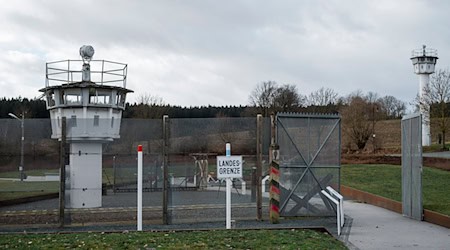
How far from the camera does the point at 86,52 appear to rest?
20625 mm

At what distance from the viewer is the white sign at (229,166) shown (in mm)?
14594

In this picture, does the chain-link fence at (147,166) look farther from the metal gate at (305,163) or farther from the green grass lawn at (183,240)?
the green grass lawn at (183,240)

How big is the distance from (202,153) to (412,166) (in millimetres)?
5852

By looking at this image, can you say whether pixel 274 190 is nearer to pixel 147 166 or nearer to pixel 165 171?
pixel 165 171

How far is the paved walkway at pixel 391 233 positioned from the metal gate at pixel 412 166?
14.7 inches

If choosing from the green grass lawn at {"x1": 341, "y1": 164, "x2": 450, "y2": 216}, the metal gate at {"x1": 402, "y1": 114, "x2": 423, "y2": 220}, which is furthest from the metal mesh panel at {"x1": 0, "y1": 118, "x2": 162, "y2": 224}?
the green grass lawn at {"x1": 341, "y1": 164, "x2": 450, "y2": 216}

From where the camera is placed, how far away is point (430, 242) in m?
13.0

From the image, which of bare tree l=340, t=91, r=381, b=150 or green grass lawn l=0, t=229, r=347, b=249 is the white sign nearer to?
green grass lawn l=0, t=229, r=347, b=249

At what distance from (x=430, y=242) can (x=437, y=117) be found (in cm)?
4457

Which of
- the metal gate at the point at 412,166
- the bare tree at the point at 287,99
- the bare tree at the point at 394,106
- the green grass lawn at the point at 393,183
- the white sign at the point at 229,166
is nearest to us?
the white sign at the point at 229,166

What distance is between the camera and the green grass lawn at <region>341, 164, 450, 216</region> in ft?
68.7

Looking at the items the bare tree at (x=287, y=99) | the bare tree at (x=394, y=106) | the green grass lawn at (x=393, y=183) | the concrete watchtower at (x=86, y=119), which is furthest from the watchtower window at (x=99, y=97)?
the bare tree at (x=394, y=106)

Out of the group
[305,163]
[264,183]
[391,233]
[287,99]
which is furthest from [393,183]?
[287,99]

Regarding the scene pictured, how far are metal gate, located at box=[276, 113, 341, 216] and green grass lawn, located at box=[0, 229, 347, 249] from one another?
3.00 m
